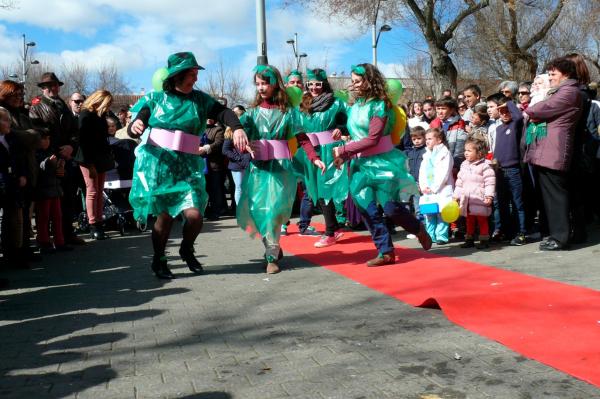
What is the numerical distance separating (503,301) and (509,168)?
11.2 feet

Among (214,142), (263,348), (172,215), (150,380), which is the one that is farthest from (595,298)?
(214,142)

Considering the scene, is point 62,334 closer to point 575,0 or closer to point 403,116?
point 403,116

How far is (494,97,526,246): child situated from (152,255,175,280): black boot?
4.06 m

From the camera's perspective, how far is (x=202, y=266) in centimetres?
695

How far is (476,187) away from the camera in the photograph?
7535 millimetres

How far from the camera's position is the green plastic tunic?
258 inches

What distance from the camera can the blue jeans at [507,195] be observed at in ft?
25.2

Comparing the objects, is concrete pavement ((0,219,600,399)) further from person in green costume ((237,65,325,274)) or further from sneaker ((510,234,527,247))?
sneaker ((510,234,527,247))

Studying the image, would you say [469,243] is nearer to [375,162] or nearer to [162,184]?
[375,162]

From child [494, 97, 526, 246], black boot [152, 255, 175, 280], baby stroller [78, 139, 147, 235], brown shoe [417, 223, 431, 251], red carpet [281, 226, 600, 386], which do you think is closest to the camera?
red carpet [281, 226, 600, 386]

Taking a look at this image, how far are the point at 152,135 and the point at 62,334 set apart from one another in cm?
223

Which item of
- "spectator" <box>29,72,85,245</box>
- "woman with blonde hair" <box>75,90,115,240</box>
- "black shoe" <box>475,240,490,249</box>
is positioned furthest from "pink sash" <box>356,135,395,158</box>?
"woman with blonde hair" <box>75,90,115,240</box>

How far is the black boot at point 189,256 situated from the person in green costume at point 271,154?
70 cm

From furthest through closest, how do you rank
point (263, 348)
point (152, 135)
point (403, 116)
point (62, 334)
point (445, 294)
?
point (403, 116), point (152, 135), point (445, 294), point (62, 334), point (263, 348)
